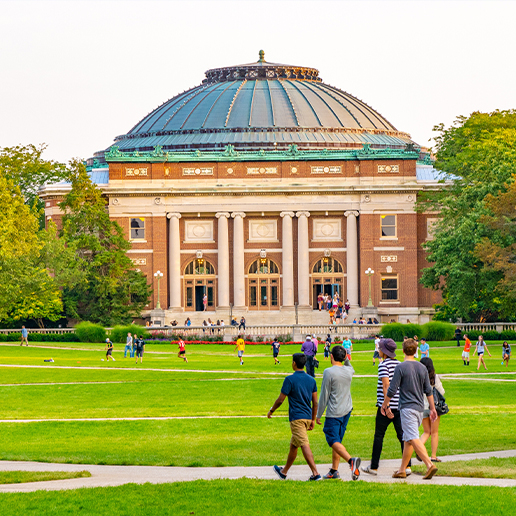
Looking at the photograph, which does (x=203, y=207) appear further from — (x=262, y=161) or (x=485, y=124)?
(x=485, y=124)

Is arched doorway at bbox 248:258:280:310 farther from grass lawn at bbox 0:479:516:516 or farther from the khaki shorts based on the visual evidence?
grass lawn at bbox 0:479:516:516

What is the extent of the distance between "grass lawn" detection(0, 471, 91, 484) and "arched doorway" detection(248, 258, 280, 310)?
7318cm

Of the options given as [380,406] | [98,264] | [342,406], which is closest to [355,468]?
[342,406]

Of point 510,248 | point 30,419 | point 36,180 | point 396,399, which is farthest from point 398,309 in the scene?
point 396,399

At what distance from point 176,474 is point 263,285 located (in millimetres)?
73855

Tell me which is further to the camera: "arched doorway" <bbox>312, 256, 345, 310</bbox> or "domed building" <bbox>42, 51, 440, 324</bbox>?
"arched doorway" <bbox>312, 256, 345, 310</bbox>

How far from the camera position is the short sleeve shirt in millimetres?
18125

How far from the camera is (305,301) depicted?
91625 mm

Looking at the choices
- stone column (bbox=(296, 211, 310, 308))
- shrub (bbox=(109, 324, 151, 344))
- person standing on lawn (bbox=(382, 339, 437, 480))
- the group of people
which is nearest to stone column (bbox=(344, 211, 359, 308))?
stone column (bbox=(296, 211, 310, 308))

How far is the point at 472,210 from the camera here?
72.2 meters

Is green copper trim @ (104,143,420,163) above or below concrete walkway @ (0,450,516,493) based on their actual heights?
above

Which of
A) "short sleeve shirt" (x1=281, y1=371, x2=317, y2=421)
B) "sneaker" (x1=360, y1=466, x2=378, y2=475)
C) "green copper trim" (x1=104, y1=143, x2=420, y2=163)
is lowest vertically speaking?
"sneaker" (x1=360, y1=466, x2=378, y2=475)

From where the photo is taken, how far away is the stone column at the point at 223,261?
3615 inches

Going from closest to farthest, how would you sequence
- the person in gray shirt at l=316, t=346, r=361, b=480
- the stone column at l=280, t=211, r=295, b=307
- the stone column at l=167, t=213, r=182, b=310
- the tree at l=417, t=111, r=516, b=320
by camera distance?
1. the person in gray shirt at l=316, t=346, r=361, b=480
2. the tree at l=417, t=111, r=516, b=320
3. the stone column at l=167, t=213, r=182, b=310
4. the stone column at l=280, t=211, r=295, b=307
